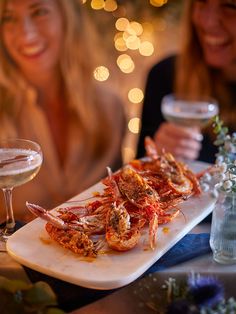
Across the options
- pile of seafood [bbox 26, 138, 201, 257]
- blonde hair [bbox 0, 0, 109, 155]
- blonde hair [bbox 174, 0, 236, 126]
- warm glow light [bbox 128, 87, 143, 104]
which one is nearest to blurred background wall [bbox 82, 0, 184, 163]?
warm glow light [bbox 128, 87, 143, 104]

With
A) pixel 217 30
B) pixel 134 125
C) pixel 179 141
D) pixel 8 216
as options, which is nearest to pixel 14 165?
pixel 8 216

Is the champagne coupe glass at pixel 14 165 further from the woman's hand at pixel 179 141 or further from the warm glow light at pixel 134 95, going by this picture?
the warm glow light at pixel 134 95

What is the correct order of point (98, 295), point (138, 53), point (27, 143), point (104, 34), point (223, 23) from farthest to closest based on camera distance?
point (138, 53) < point (104, 34) < point (223, 23) < point (27, 143) < point (98, 295)

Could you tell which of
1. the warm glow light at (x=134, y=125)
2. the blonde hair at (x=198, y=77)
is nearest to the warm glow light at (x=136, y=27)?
the warm glow light at (x=134, y=125)

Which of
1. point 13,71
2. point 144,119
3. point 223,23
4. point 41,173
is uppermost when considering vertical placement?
point 223,23

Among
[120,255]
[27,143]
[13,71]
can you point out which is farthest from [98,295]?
[13,71]

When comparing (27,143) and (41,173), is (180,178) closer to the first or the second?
(27,143)
